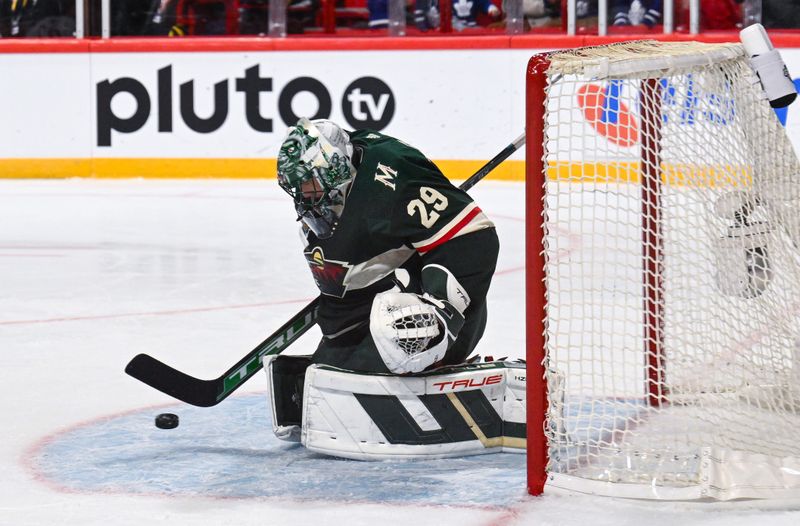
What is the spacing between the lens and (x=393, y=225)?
2.45m

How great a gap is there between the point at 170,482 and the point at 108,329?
61.7 inches

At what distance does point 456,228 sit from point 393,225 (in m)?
0.12

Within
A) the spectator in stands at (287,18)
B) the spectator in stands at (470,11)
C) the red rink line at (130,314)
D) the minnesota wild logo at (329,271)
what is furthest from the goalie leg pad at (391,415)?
the spectator in stands at (287,18)

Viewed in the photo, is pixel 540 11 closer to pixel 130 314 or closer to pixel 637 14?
pixel 637 14

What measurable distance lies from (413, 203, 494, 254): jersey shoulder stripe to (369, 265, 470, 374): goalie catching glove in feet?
0.14

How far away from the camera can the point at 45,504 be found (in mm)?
2209

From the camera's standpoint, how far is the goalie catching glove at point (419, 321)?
2330mm

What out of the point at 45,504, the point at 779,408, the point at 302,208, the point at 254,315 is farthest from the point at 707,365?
the point at 254,315

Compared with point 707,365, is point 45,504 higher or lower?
lower

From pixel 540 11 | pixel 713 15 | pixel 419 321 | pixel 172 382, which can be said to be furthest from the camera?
pixel 540 11

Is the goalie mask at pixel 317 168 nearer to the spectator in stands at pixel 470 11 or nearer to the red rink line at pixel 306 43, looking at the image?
the red rink line at pixel 306 43

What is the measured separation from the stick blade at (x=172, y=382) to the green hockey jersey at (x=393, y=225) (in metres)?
0.35

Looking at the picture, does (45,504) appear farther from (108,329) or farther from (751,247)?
(108,329)

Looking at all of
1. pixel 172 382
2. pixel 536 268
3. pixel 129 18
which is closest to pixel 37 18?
pixel 129 18
